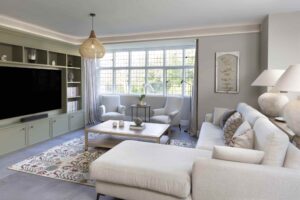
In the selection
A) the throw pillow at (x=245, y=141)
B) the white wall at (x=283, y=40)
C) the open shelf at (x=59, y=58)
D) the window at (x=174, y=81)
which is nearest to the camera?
the throw pillow at (x=245, y=141)

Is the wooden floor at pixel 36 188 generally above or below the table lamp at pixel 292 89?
below

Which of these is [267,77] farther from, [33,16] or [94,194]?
[33,16]

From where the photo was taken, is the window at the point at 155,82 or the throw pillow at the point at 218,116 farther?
the window at the point at 155,82

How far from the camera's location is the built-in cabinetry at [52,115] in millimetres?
3871

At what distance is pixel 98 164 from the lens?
2.20 m

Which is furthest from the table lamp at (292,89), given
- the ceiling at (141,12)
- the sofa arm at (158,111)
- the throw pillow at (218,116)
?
the sofa arm at (158,111)

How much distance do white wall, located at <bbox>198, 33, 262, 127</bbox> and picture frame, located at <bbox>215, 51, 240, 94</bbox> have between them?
8 cm

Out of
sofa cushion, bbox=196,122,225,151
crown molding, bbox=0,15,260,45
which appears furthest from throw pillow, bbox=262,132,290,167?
crown molding, bbox=0,15,260,45

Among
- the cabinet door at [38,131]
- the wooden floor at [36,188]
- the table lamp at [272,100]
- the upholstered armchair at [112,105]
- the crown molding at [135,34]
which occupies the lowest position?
the wooden floor at [36,188]

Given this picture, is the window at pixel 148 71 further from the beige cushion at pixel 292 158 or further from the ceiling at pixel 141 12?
the beige cushion at pixel 292 158

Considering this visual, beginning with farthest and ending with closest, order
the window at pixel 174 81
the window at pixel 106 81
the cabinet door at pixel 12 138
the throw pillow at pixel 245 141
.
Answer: the window at pixel 106 81 < the window at pixel 174 81 < the cabinet door at pixel 12 138 < the throw pillow at pixel 245 141

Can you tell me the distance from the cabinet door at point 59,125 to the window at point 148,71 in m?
2.20

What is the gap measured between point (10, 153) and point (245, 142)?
392 cm

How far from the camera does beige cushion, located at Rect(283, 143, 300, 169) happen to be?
1.74 metres
